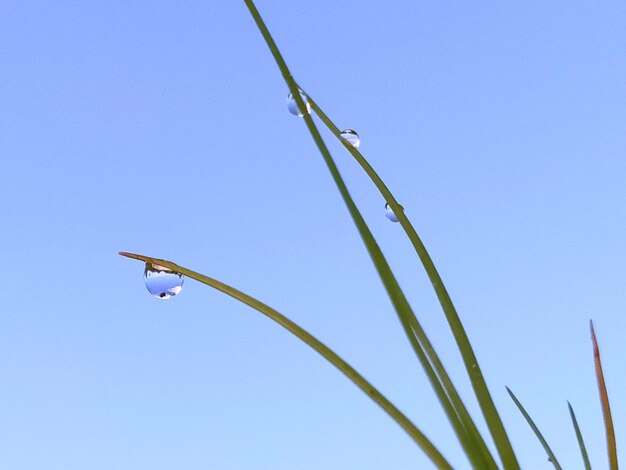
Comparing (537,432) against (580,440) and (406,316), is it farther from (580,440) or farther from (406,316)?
(406,316)

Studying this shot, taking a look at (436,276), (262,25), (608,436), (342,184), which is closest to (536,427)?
(608,436)

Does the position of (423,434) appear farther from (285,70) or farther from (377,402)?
(285,70)

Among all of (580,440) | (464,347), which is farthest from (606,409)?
(464,347)

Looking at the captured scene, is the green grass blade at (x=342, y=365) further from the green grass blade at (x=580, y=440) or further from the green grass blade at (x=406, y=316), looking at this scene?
the green grass blade at (x=580, y=440)

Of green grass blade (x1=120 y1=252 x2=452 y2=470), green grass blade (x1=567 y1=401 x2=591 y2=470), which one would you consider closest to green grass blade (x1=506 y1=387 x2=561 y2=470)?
green grass blade (x1=567 y1=401 x2=591 y2=470)

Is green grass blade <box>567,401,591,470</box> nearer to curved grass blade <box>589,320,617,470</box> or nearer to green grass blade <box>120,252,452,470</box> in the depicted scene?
curved grass blade <box>589,320,617,470</box>

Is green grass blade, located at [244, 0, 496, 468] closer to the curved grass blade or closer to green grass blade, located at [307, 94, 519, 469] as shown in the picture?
green grass blade, located at [307, 94, 519, 469]
